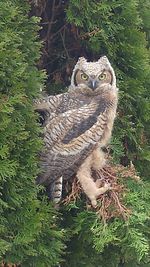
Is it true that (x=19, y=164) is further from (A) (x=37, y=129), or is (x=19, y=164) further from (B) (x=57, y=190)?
(B) (x=57, y=190)

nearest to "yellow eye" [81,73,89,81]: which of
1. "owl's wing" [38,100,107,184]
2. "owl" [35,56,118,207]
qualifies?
"owl" [35,56,118,207]

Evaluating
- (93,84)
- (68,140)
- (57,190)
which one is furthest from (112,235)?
(93,84)

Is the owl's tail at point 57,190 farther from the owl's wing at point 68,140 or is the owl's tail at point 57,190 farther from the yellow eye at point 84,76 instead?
the yellow eye at point 84,76

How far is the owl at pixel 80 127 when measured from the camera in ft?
6.65

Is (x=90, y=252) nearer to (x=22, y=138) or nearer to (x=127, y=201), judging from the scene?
(x=127, y=201)

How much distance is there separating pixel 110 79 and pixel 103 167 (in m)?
0.37

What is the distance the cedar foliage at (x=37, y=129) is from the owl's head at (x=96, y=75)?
17cm

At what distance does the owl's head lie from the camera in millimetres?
2184

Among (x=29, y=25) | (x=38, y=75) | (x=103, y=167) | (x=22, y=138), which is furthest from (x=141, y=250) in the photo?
(x=29, y=25)

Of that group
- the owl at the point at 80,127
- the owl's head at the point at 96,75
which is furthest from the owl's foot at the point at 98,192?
the owl's head at the point at 96,75

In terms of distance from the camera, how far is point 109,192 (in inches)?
81.7

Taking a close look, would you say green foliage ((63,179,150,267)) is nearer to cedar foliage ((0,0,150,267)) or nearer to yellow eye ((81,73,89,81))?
cedar foliage ((0,0,150,267))

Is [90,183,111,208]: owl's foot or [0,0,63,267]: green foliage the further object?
[90,183,111,208]: owl's foot

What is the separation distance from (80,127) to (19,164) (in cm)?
31
